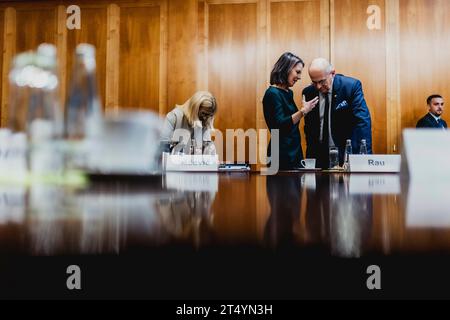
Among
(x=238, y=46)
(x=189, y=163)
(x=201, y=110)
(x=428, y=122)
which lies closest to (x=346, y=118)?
(x=428, y=122)

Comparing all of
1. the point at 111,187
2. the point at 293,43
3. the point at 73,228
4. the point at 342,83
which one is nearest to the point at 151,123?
the point at 111,187

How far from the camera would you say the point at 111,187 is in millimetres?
514

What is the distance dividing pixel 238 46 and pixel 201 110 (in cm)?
118

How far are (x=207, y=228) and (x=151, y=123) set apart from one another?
313 mm

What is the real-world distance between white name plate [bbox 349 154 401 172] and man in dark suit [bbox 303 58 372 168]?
1.46 m

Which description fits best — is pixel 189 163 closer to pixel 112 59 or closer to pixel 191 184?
pixel 191 184

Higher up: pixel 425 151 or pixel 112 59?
pixel 112 59

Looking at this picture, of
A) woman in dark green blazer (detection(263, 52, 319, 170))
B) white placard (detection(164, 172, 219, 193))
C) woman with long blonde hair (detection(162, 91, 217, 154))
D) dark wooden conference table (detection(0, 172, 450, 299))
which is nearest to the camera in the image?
dark wooden conference table (detection(0, 172, 450, 299))

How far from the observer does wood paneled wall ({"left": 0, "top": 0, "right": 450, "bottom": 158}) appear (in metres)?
3.97

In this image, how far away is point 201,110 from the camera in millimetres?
3234

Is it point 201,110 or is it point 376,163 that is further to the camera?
point 201,110

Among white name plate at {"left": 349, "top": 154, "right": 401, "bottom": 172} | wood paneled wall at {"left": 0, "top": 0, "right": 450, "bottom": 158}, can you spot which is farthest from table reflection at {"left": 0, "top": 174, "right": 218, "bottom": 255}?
wood paneled wall at {"left": 0, "top": 0, "right": 450, "bottom": 158}

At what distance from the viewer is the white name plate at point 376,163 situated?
5.65 ft

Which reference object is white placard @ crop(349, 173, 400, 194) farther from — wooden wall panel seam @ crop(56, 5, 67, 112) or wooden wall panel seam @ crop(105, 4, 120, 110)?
wooden wall panel seam @ crop(56, 5, 67, 112)
